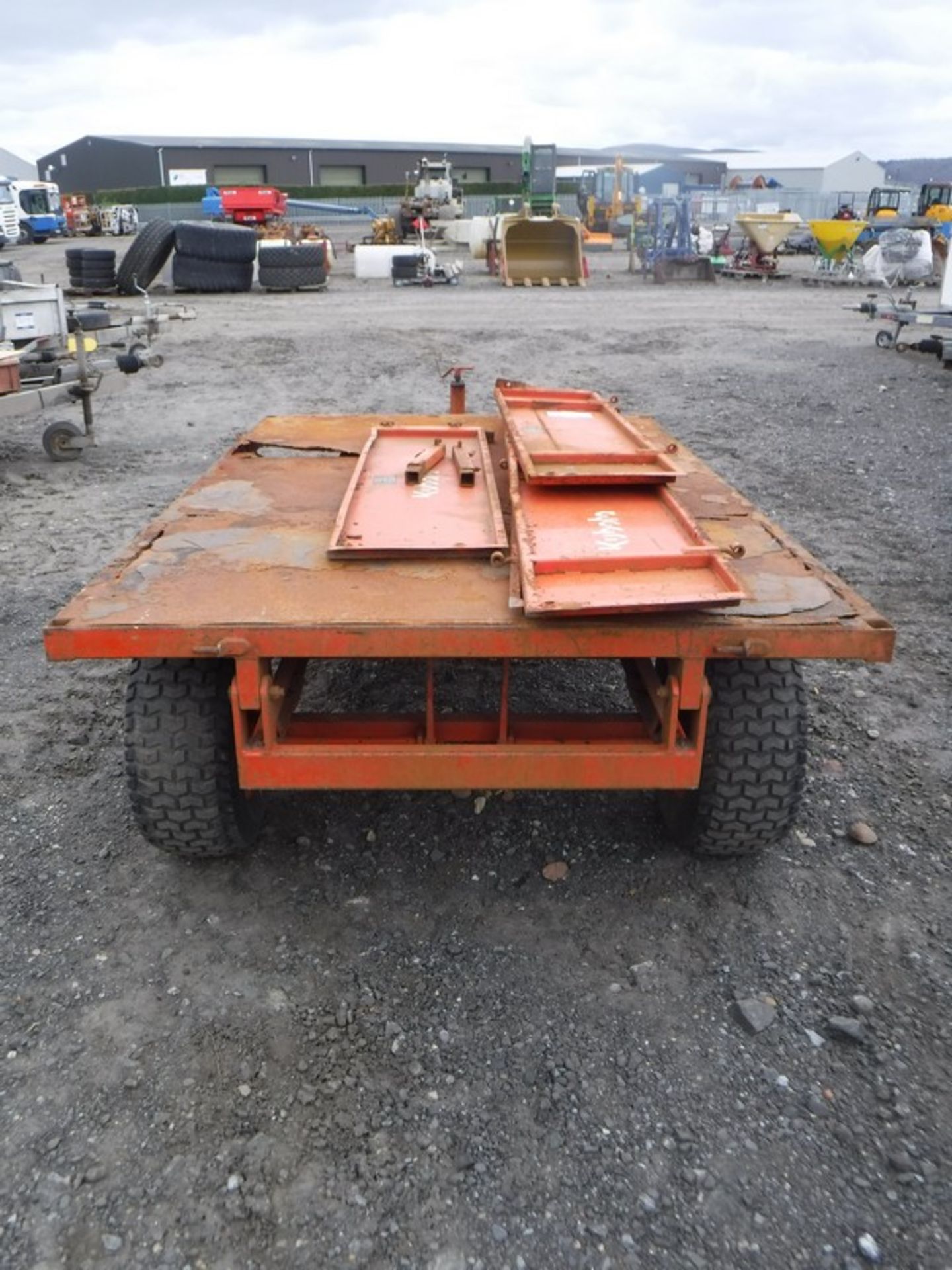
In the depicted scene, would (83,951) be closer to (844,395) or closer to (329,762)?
(329,762)

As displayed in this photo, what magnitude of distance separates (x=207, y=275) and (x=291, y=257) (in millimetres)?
1683

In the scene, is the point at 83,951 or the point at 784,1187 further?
the point at 83,951

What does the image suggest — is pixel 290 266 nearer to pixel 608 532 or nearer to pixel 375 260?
pixel 375 260

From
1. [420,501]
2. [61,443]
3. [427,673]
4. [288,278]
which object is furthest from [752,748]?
[288,278]

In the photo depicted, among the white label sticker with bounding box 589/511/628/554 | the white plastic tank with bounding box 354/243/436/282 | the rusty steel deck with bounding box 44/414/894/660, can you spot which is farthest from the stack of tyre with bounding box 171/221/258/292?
the white label sticker with bounding box 589/511/628/554

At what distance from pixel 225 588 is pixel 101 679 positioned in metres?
1.90

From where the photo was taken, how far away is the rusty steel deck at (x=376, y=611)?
2.40 metres

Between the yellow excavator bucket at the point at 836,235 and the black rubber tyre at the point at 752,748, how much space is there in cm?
2441

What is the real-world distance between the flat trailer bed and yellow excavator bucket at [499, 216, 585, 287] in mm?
20644

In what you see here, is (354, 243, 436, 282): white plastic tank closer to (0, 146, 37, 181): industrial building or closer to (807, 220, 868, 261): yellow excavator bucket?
(807, 220, 868, 261): yellow excavator bucket

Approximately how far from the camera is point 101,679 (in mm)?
4289

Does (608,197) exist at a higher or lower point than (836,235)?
higher

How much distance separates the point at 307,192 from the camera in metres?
51.9

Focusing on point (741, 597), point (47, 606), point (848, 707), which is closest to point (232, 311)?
point (47, 606)
